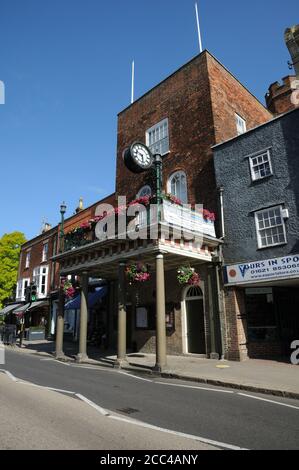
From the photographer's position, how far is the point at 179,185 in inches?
693

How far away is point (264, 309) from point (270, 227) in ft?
11.8

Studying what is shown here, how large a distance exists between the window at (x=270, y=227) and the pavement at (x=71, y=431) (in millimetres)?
9419

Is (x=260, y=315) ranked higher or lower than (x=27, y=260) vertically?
lower

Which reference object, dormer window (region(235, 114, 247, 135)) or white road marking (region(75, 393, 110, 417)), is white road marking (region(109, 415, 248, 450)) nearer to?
white road marking (region(75, 393, 110, 417))

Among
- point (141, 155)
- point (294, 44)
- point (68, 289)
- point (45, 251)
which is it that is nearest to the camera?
point (141, 155)

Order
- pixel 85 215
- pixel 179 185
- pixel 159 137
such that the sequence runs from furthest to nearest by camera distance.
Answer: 1. pixel 85 215
2. pixel 159 137
3. pixel 179 185

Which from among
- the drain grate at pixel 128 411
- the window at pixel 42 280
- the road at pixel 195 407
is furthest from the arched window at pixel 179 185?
the window at pixel 42 280

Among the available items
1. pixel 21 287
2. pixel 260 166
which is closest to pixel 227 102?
pixel 260 166

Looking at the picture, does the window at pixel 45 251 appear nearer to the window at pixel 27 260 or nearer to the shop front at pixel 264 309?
the window at pixel 27 260

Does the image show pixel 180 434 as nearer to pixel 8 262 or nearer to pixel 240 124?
pixel 240 124

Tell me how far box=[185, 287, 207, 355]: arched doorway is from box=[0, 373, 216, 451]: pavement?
30.5 feet

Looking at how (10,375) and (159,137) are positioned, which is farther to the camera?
(159,137)

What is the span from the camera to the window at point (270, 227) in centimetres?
1311
